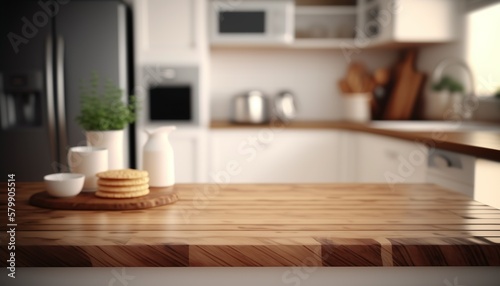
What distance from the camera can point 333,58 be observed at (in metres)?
3.67

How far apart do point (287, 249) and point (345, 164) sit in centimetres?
237

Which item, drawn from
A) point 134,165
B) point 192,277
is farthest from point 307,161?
point 192,277

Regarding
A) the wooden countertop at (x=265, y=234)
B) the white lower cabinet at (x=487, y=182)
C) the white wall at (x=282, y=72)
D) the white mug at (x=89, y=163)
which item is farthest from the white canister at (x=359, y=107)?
the white mug at (x=89, y=163)

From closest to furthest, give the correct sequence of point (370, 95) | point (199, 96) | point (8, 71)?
point (8, 71)
point (199, 96)
point (370, 95)

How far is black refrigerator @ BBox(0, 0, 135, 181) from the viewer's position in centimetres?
264

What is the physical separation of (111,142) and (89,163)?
0.10 metres

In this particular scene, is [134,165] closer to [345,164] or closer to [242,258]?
[345,164]

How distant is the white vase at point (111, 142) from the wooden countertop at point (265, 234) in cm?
24

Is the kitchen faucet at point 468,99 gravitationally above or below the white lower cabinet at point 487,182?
above

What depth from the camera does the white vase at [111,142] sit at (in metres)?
1.26

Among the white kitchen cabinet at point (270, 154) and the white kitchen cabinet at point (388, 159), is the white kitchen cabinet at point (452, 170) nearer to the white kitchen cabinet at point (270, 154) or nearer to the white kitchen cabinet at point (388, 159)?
the white kitchen cabinet at point (388, 159)

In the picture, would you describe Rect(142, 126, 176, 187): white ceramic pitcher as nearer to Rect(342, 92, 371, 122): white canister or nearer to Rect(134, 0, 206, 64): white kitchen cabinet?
Rect(134, 0, 206, 64): white kitchen cabinet

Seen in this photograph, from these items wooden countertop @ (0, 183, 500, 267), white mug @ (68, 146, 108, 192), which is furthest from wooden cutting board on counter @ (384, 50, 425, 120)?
white mug @ (68, 146, 108, 192)

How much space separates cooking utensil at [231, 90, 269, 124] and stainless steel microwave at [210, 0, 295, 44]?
1.33ft
